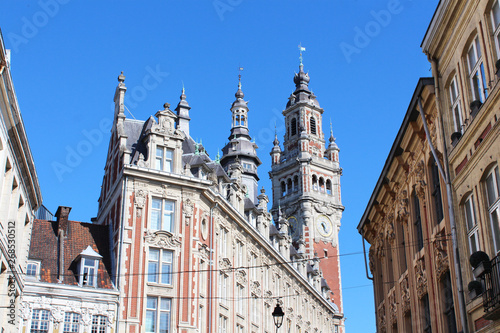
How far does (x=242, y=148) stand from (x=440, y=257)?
197 feet

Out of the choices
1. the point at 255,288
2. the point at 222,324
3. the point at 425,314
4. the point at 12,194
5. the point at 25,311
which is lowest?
the point at 425,314

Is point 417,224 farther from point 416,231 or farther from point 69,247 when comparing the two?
point 69,247

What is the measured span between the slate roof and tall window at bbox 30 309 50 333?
194 cm

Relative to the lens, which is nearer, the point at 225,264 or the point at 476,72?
the point at 476,72

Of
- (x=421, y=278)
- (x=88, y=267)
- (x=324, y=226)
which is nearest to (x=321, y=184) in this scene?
(x=324, y=226)

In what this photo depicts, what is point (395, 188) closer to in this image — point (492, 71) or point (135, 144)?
point (492, 71)

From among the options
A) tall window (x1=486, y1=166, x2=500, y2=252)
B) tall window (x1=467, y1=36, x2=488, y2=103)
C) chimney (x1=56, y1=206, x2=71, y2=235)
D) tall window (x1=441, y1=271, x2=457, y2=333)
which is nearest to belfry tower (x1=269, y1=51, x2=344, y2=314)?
chimney (x1=56, y1=206, x2=71, y2=235)

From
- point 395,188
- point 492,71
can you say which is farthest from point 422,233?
point 492,71

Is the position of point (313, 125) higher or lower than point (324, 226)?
higher

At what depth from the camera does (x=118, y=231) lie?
38.3 metres

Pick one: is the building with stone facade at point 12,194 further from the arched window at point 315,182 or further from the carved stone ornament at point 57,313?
the arched window at point 315,182

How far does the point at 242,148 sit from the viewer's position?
79.7 m

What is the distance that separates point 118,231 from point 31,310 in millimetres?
6951

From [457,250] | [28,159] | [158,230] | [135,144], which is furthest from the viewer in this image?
A: [135,144]
